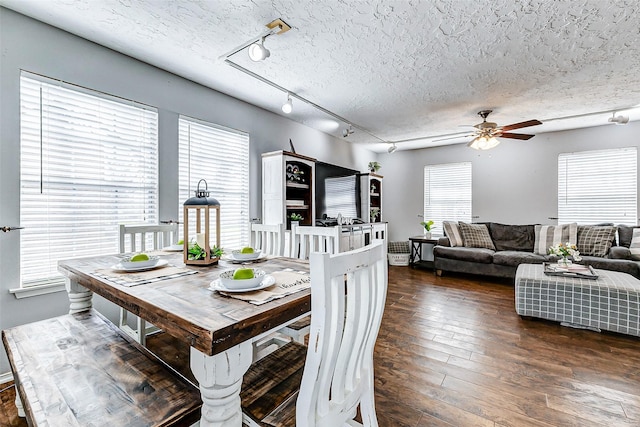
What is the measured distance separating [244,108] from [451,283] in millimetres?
4003

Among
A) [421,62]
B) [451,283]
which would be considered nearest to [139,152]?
[421,62]

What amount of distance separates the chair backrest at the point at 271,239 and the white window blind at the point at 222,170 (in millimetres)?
814

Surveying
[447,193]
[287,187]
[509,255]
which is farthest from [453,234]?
[287,187]

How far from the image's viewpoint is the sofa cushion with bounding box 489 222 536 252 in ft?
15.3

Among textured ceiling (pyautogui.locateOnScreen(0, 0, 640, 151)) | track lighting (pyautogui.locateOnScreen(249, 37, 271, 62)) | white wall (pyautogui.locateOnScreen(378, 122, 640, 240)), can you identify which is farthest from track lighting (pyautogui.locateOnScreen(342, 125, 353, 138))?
track lighting (pyautogui.locateOnScreen(249, 37, 271, 62))

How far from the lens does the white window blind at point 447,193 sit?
18.4 ft

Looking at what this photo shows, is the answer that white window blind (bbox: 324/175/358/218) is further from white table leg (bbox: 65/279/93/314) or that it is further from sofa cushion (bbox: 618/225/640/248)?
sofa cushion (bbox: 618/225/640/248)

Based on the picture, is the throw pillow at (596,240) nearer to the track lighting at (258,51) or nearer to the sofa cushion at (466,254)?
the sofa cushion at (466,254)

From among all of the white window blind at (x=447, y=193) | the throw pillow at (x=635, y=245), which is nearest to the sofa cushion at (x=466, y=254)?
the white window blind at (x=447, y=193)

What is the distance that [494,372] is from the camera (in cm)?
199

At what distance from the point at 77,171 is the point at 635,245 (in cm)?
646

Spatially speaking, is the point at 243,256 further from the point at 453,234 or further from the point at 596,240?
the point at 596,240

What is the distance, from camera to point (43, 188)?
6.79 feet

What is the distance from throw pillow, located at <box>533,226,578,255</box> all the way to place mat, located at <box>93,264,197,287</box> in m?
5.16
